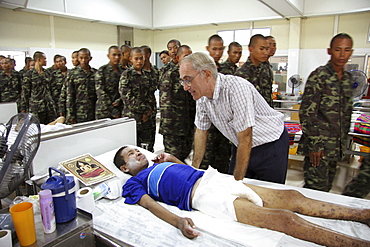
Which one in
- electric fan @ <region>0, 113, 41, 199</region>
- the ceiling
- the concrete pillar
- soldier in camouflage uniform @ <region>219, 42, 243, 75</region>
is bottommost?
electric fan @ <region>0, 113, 41, 199</region>

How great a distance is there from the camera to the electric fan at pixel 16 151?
1.18m

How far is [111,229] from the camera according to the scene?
1.59m

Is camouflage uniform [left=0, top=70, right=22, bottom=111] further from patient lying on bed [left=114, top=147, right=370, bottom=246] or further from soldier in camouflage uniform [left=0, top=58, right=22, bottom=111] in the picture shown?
patient lying on bed [left=114, top=147, right=370, bottom=246]

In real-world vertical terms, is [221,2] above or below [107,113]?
above

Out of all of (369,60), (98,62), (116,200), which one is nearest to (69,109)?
(116,200)

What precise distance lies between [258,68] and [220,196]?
6.18ft

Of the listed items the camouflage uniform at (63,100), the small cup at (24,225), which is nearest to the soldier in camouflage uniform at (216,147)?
the small cup at (24,225)

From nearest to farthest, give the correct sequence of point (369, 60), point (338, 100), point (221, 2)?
1. point (338, 100)
2. point (369, 60)
3. point (221, 2)

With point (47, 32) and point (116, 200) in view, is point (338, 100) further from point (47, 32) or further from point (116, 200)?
point (47, 32)

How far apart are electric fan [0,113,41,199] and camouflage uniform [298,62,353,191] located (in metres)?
2.11

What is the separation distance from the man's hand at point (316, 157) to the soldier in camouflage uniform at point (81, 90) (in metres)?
3.26

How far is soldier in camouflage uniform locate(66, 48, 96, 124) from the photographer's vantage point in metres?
4.20

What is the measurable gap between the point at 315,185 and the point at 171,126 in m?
1.87

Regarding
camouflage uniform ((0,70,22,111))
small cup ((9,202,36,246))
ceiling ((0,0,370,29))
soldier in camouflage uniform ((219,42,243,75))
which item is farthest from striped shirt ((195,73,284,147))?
camouflage uniform ((0,70,22,111))
